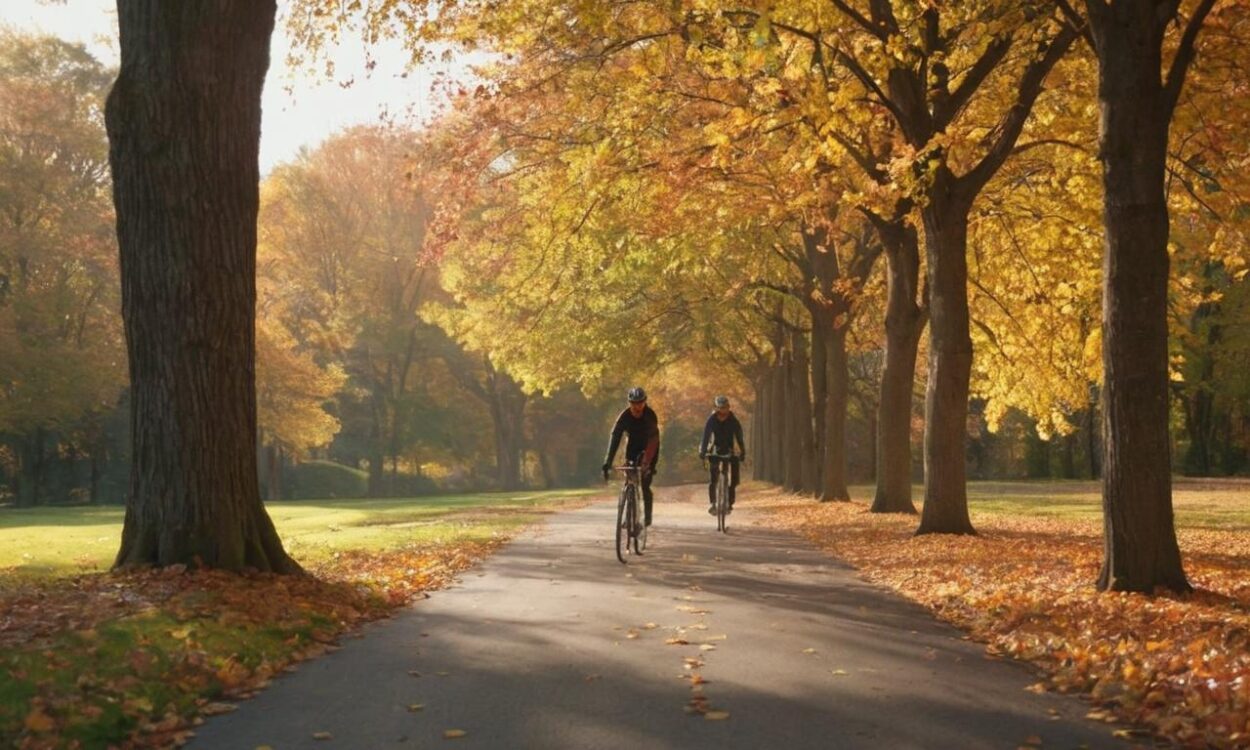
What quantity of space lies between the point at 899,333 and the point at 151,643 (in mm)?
17705

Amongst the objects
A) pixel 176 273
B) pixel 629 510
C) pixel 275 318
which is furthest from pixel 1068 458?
pixel 176 273

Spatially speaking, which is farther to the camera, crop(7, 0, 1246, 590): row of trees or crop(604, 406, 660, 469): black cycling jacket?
crop(604, 406, 660, 469): black cycling jacket

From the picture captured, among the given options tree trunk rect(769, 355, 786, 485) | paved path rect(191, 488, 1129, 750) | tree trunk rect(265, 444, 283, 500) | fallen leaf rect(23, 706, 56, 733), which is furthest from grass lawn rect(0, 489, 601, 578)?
tree trunk rect(265, 444, 283, 500)

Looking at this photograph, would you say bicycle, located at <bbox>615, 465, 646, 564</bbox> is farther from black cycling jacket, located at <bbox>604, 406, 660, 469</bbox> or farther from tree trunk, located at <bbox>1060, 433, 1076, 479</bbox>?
tree trunk, located at <bbox>1060, 433, 1076, 479</bbox>

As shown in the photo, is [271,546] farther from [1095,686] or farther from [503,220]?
[503,220]

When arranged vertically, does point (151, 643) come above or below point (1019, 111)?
below

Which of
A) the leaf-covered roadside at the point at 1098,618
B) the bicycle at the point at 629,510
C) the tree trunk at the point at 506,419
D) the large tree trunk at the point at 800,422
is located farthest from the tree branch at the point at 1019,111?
the tree trunk at the point at 506,419

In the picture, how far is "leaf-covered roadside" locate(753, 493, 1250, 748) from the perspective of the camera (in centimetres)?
666

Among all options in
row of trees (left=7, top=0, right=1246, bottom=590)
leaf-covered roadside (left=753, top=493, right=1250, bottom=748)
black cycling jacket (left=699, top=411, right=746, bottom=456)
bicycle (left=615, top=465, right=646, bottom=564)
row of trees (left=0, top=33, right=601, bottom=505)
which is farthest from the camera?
row of trees (left=0, top=33, right=601, bottom=505)

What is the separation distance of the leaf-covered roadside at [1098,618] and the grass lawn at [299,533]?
723 centimetres

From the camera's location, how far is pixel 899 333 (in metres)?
23.5

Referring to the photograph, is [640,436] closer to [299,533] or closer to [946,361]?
[946,361]

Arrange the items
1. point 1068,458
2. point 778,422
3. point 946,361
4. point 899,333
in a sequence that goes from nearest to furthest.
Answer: point 946,361 → point 899,333 → point 778,422 → point 1068,458

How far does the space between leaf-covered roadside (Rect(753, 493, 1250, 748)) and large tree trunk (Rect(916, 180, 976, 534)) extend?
0.71 meters
